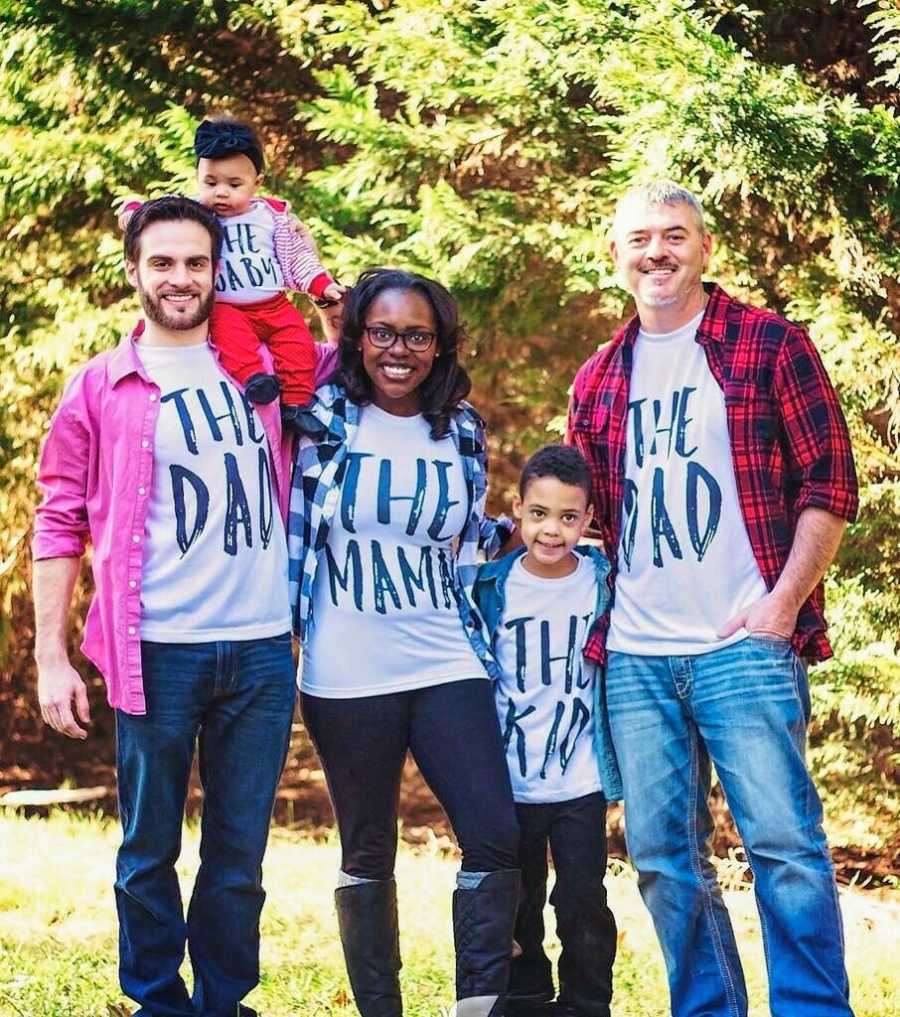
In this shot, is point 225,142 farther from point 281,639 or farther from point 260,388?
point 281,639

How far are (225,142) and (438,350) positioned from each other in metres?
0.77

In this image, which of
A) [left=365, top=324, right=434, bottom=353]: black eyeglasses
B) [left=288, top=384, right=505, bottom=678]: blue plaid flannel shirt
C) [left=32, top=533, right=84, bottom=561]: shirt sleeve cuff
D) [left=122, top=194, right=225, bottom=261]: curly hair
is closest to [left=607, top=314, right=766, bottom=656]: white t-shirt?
[left=288, top=384, right=505, bottom=678]: blue plaid flannel shirt

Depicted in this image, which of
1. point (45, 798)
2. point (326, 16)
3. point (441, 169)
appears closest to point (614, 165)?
point (441, 169)

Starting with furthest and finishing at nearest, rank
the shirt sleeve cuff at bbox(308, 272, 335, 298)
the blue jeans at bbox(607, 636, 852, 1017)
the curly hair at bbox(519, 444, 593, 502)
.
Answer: the shirt sleeve cuff at bbox(308, 272, 335, 298) < the curly hair at bbox(519, 444, 593, 502) < the blue jeans at bbox(607, 636, 852, 1017)

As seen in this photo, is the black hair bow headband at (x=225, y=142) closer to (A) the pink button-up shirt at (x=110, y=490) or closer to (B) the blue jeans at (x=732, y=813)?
(A) the pink button-up shirt at (x=110, y=490)

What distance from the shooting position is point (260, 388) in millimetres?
3508

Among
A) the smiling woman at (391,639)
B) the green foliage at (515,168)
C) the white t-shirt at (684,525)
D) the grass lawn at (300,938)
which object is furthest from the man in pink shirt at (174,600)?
the green foliage at (515,168)

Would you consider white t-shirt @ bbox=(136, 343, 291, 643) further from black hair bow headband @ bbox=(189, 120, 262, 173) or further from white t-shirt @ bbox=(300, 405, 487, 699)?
black hair bow headband @ bbox=(189, 120, 262, 173)

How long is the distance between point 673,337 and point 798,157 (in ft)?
6.11

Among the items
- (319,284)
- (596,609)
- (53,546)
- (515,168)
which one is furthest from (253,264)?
(515,168)

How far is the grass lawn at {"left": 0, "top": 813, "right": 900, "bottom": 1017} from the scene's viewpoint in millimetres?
4395

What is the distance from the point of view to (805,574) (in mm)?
3410

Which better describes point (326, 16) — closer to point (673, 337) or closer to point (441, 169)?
point (441, 169)

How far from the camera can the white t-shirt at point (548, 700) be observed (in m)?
3.70
